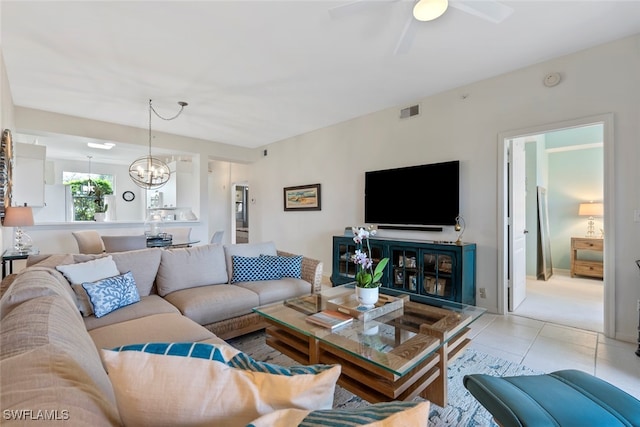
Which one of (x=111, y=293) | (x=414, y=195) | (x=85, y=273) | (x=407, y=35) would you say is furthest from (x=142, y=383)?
(x=414, y=195)

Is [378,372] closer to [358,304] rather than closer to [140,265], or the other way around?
[358,304]

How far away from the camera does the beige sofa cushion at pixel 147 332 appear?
166 cm

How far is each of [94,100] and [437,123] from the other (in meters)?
4.67

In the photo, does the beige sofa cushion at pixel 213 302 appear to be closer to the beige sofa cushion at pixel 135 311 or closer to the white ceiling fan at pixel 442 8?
the beige sofa cushion at pixel 135 311

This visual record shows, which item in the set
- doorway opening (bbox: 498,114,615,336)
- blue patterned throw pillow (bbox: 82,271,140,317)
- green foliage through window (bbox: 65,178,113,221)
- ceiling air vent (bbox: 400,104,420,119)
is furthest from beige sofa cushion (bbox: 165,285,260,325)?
green foliage through window (bbox: 65,178,113,221)

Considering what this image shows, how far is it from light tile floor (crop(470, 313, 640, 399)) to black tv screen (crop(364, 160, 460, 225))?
1.31 m

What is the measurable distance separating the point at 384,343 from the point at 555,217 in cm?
572

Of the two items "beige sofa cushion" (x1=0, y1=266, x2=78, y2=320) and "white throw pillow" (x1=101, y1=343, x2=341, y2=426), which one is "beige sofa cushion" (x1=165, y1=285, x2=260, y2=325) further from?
"white throw pillow" (x1=101, y1=343, x2=341, y2=426)

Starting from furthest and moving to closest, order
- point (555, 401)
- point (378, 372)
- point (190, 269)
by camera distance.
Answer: point (190, 269) < point (378, 372) < point (555, 401)

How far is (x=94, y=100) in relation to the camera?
398cm

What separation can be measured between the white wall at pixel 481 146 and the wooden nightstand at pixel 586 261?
9.06 feet

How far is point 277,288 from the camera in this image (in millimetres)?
2879

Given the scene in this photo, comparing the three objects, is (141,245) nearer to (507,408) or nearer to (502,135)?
(507,408)

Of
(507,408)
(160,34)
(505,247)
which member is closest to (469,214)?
(505,247)
